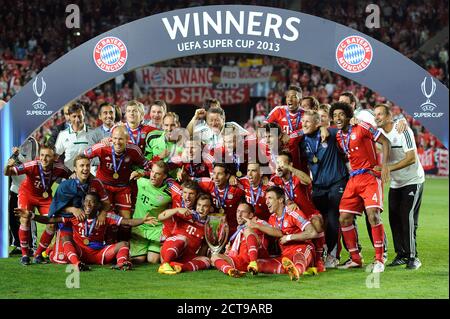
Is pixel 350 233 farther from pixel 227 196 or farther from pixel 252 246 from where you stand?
pixel 227 196

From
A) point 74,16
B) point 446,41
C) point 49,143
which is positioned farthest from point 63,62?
point 446,41

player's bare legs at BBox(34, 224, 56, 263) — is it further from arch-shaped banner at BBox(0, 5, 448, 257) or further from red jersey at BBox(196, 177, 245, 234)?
red jersey at BBox(196, 177, 245, 234)

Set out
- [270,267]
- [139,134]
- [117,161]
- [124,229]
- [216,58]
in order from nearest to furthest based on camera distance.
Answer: [270,267] < [117,161] < [124,229] < [139,134] < [216,58]

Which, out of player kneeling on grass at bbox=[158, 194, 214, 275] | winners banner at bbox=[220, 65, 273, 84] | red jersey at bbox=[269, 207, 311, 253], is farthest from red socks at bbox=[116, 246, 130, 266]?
winners banner at bbox=[220, 65, 273, 84]

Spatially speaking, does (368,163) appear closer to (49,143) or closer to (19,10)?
(49,143)

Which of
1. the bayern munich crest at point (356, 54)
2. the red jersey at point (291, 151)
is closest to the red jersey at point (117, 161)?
the red jersey at point (291, 151)

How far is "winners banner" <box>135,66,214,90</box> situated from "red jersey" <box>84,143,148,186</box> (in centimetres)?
1284

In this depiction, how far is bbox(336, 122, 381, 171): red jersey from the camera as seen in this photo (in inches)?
285

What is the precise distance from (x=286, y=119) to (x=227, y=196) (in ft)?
4.81

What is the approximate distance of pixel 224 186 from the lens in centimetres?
744

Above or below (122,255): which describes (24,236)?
Result: above

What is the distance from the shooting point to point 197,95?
20594 millimetres

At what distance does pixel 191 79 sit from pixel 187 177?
521 inches

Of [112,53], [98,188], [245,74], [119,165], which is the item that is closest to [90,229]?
[98,188]
